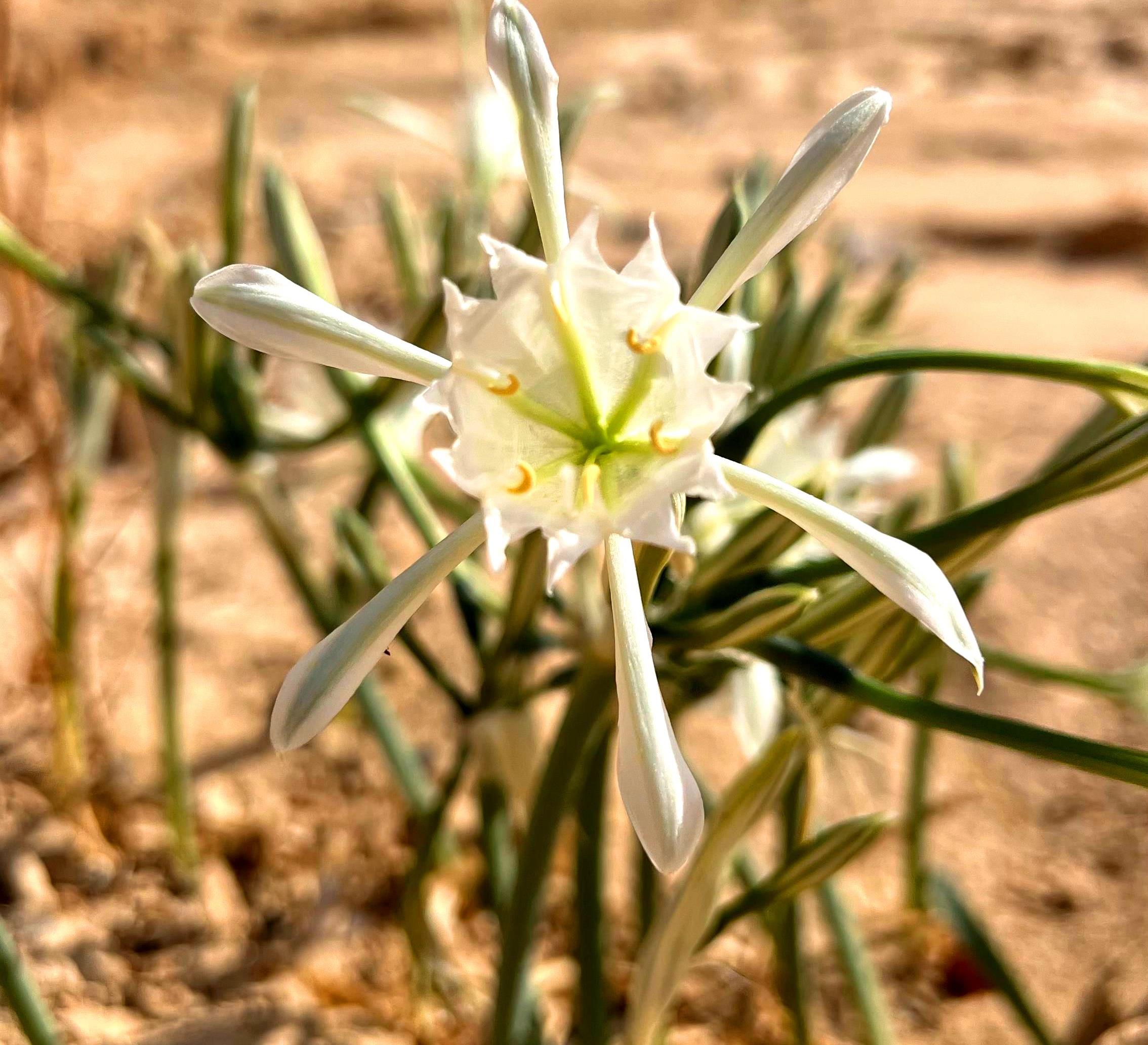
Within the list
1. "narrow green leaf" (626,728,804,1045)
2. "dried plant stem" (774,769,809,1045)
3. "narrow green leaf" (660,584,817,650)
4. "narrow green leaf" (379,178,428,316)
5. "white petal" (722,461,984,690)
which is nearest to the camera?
"white petal" (722,461,984,690)

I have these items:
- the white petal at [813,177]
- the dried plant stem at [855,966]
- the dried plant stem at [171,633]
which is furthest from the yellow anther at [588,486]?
the dried plant stem at [171,633]

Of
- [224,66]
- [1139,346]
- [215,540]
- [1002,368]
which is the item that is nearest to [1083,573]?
[1139,346]

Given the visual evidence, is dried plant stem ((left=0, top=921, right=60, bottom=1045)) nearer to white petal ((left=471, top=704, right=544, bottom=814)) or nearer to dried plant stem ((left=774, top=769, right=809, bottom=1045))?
white petal ((left=471, top=704, right=544, bottom=814))

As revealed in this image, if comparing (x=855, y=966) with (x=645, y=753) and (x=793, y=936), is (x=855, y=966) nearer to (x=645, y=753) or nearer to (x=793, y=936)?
(x=793, y=936)

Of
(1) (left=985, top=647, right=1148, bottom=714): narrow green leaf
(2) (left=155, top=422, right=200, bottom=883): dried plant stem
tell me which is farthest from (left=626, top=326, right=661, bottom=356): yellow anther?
(2) (left=155, top=422, right=200, bottom=883): dried plant stem

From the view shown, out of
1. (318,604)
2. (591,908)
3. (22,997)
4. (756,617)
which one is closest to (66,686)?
(318,604)

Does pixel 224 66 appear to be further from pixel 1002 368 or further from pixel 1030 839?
pixel 1002 368

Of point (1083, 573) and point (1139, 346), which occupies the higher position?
point (1139, 346)
